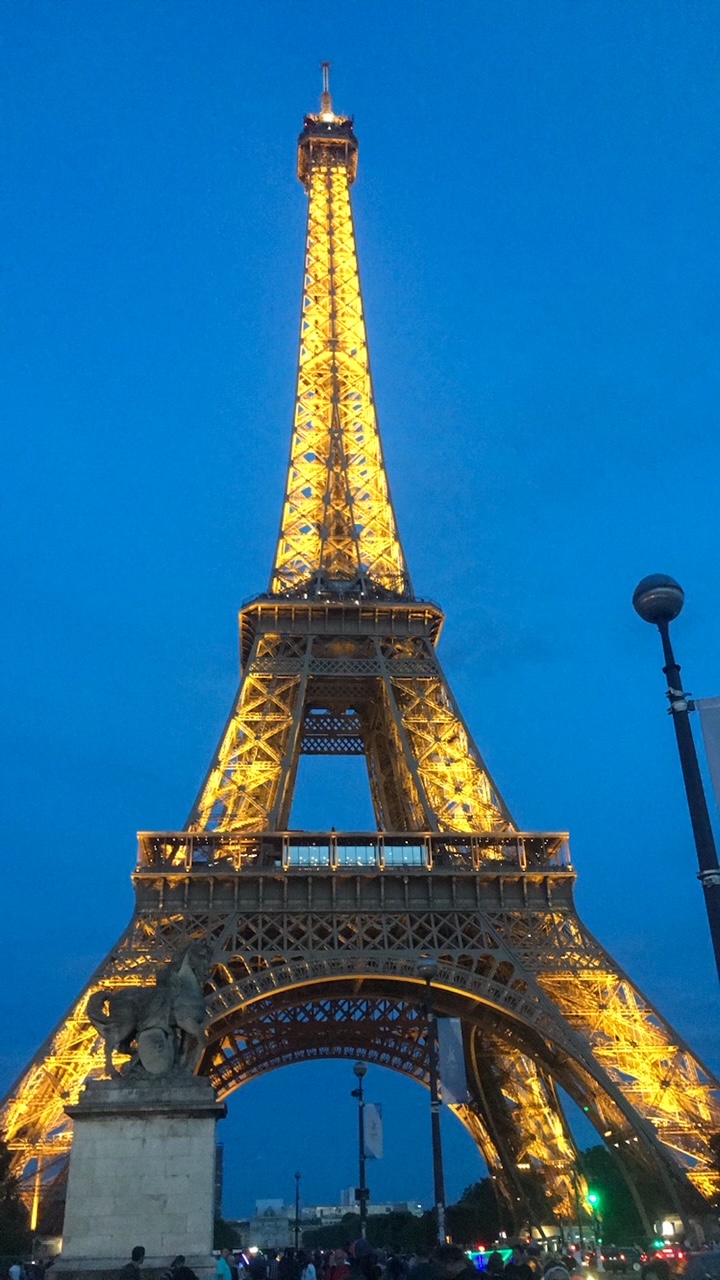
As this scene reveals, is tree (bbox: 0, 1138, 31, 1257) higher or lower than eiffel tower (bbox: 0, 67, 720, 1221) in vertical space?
lower

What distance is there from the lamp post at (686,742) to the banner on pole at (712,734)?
0.42 feet

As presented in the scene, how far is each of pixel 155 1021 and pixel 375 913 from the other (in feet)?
68.6

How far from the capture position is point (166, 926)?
122 ft

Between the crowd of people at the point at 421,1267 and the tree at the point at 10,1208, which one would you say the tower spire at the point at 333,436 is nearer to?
the tree at the point at 10,1208

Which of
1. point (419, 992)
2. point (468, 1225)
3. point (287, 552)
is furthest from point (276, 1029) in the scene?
point (468, 1225)

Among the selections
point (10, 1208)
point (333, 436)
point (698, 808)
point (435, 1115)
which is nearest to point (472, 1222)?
point (10, 1208)

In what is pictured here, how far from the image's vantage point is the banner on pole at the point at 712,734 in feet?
35.3

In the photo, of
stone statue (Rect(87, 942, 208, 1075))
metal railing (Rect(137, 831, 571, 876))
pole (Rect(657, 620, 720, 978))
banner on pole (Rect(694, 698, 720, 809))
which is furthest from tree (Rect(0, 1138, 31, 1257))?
banner on pole (Rect(694, 698, 720, 809))

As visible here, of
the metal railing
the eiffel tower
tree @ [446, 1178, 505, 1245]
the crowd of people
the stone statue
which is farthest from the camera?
tree @ [446, 1178, 505, 1245]

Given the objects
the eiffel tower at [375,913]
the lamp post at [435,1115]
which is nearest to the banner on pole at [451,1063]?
the lamp post at [435,1115]

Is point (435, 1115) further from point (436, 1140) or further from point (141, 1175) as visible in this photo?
point (141, 1175)

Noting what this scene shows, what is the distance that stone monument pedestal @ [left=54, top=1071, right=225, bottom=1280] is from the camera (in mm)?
15758

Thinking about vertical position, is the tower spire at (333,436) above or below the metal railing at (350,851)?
above

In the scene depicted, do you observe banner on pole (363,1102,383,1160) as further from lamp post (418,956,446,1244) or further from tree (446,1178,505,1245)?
tree (446,1178,505,1245)
